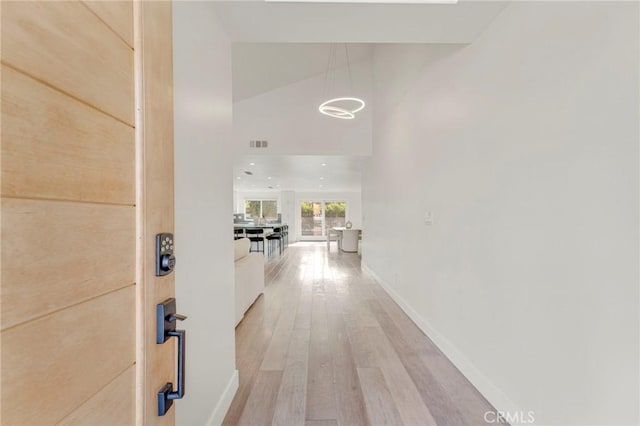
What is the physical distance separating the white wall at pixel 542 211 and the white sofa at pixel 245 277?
1952 millimetres

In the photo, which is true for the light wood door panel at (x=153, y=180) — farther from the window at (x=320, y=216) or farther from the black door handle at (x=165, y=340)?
the window at (x=320, y=216)

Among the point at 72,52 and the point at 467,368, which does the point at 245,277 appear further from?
the point at 72,52

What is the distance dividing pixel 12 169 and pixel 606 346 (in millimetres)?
1840

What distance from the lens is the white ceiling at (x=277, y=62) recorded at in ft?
13.2

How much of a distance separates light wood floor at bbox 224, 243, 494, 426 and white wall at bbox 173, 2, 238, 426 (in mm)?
327

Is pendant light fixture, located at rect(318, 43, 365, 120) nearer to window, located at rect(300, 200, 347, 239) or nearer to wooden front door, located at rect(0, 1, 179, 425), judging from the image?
wooden front door, located at rect(0, 1, 179, 425)

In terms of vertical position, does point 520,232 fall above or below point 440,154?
below

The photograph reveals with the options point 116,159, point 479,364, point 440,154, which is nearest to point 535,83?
point 440,154

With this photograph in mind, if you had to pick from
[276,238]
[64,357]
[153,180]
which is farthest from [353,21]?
[276,238]

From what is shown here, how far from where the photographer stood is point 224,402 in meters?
1.66

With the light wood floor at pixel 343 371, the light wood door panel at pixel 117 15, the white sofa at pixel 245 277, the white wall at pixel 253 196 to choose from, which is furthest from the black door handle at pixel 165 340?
the white wall at pixel 253 196

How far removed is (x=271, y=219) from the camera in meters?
13.5

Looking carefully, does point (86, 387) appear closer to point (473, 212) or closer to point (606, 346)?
point (606, 346)

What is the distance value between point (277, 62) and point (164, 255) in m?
4.48
